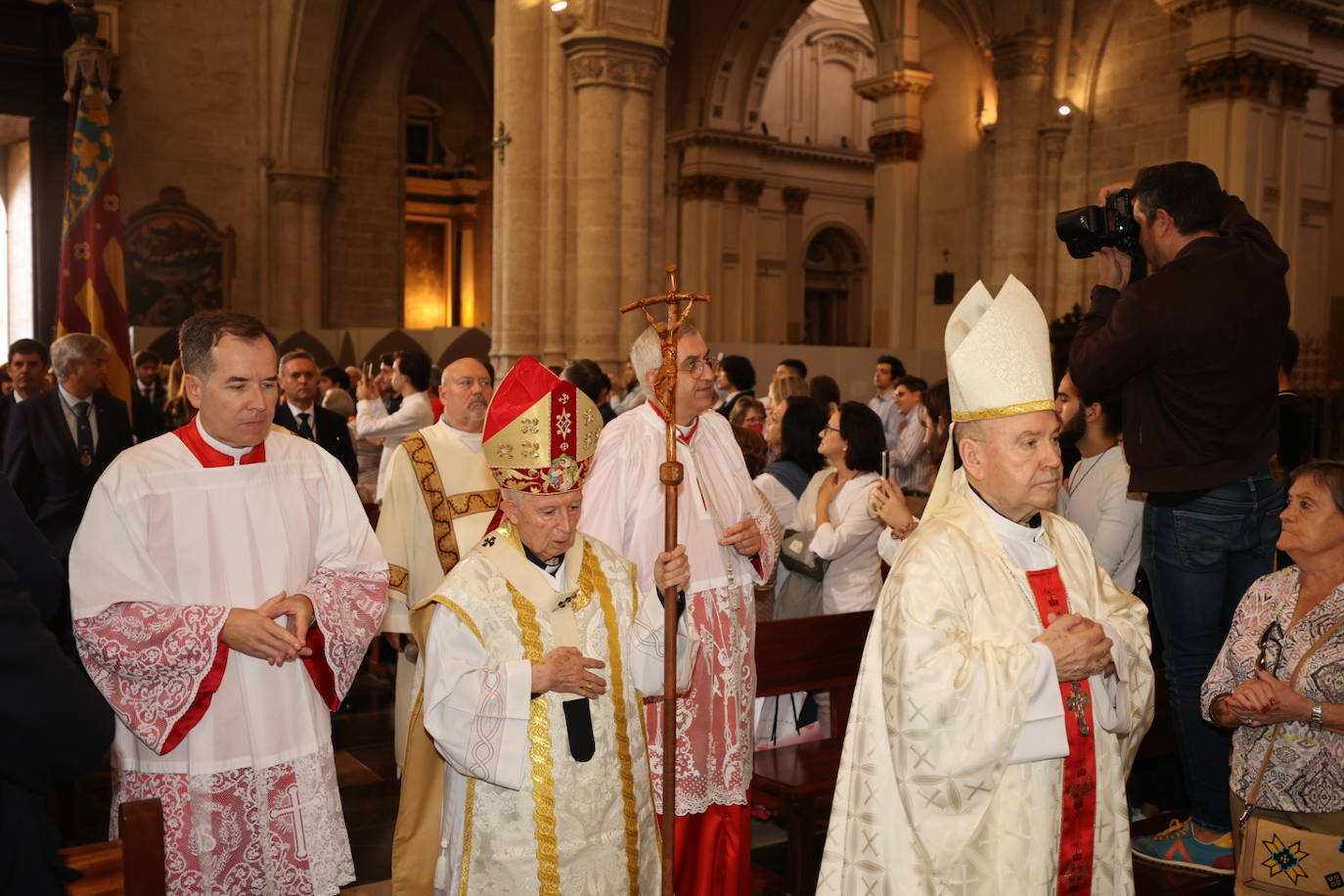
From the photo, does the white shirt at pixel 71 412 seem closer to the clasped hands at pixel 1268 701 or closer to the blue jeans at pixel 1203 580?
the blue jeans at pixel 1203 580

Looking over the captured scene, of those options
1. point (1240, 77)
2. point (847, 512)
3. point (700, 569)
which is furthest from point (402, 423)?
point (1240, 77)

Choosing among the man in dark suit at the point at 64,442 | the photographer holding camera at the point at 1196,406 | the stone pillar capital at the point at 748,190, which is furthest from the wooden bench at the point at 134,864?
the stone pillar capital at the point at 748,190

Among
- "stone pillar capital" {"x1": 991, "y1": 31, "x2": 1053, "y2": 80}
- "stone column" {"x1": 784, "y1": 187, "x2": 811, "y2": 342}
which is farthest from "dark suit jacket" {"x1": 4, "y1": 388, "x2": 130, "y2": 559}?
"stone column" {"x1": 784, "y1": 187, "x2": 811, "y2": 342}

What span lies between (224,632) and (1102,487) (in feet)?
9.67

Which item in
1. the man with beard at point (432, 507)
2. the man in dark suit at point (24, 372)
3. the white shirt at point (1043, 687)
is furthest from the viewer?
the man in dark suit at point (24, 372)

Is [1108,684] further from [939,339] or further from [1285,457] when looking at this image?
[939,339]

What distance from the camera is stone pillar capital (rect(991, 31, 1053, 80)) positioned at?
53.5 ft

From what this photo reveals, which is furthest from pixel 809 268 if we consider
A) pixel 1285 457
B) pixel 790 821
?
pixel 790 821

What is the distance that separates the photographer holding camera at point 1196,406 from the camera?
3432 millimetres

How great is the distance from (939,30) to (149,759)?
59.9ft

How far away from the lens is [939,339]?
18.5 metres

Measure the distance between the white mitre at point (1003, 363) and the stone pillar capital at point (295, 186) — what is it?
17813 millimetres

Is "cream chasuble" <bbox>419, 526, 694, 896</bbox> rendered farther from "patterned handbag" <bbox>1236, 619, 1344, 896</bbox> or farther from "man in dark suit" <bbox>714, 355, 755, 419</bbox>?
"man in dark suit" <bbox>714, 355, 755, 419</bbox>

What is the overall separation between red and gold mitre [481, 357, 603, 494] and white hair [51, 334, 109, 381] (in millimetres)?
4210
